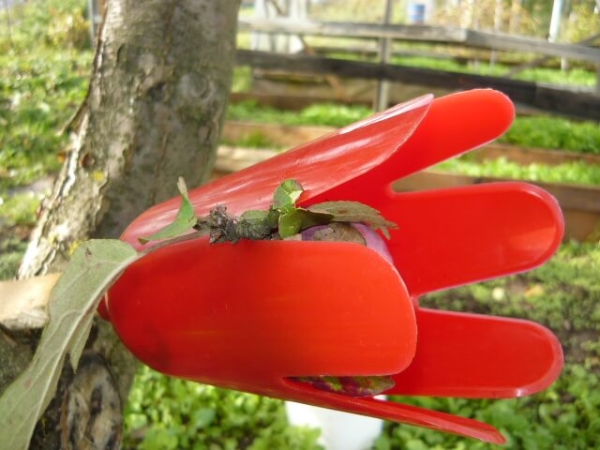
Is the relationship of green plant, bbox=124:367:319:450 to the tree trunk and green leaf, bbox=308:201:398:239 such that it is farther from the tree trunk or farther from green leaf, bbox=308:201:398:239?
green leaf, bbox=308:201:398:239

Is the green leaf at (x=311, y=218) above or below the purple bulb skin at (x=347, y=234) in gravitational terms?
above

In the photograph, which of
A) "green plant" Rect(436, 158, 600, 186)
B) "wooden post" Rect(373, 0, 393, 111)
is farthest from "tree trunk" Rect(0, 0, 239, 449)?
"wooden post" Rect(373, 0, 393, 111)

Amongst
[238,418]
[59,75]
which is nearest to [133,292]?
[238,418]

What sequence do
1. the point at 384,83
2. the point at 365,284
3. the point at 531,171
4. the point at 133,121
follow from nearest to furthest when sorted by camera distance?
the point at 365,284
the point at 133,121
the point at 531,171
the point at 384,83

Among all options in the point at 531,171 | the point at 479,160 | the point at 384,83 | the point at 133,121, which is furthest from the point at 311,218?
the point at 384,83

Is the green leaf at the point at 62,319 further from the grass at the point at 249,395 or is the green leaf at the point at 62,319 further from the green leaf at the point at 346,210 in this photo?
the grass at the point at 249,395

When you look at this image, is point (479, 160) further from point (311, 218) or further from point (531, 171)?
point (311, 218)

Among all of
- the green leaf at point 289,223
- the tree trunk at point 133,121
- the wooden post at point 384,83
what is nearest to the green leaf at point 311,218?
the green leaf at point 289,223
